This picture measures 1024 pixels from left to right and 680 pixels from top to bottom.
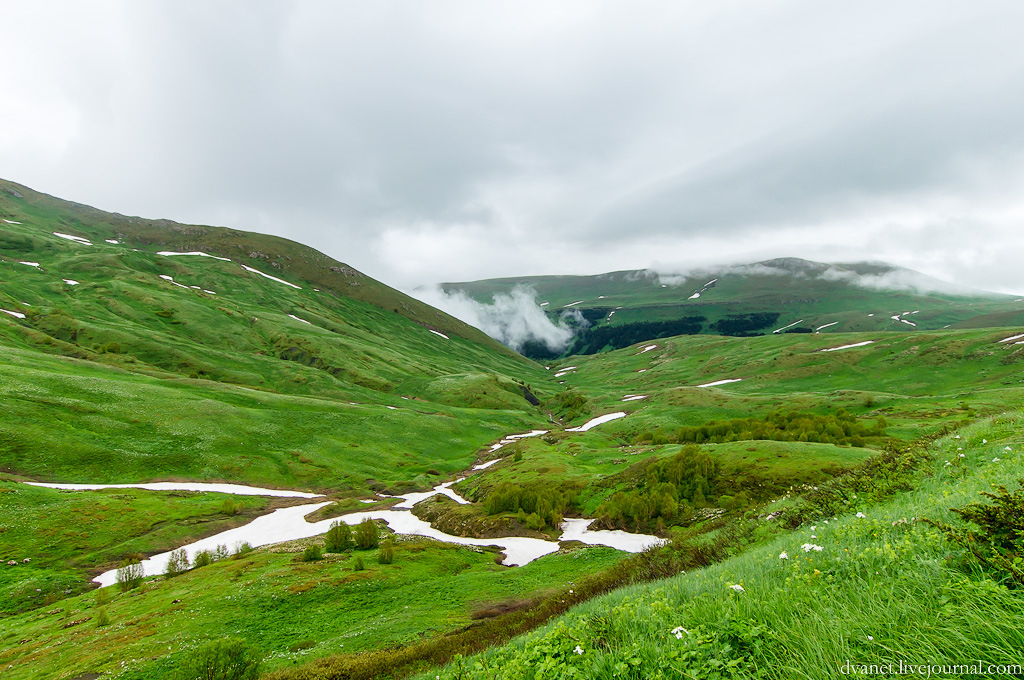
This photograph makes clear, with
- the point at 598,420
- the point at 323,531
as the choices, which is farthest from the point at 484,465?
the point at 598,420

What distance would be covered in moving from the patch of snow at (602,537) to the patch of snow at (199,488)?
1849 inches

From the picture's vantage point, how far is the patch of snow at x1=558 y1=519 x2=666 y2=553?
38.4 m

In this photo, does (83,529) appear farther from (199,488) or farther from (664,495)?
(664,495)

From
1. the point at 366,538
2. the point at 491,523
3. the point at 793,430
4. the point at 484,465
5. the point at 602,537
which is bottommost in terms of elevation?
the point at 602,537

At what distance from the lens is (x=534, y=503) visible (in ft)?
170

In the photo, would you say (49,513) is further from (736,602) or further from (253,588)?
(736,602)

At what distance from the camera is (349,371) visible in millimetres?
155750

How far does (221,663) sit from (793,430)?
7013 centimetres

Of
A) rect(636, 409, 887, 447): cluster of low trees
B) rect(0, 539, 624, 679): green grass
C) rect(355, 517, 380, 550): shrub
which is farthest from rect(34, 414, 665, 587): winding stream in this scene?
rect(636, 409, 887, 447): cluster of low trees

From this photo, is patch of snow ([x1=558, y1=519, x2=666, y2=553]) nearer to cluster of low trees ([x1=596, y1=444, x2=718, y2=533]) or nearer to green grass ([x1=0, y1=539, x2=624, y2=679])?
cluster of low trees ([x1=596, y1=444, x2=718, y2=533])

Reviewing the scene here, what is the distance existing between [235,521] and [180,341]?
368 ft

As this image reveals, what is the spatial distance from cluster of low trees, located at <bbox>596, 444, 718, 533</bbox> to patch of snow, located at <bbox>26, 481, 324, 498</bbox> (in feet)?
172

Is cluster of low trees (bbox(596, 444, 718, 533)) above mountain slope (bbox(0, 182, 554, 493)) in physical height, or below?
below

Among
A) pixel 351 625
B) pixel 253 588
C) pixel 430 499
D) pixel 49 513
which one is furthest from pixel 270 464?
pixel 351 625
